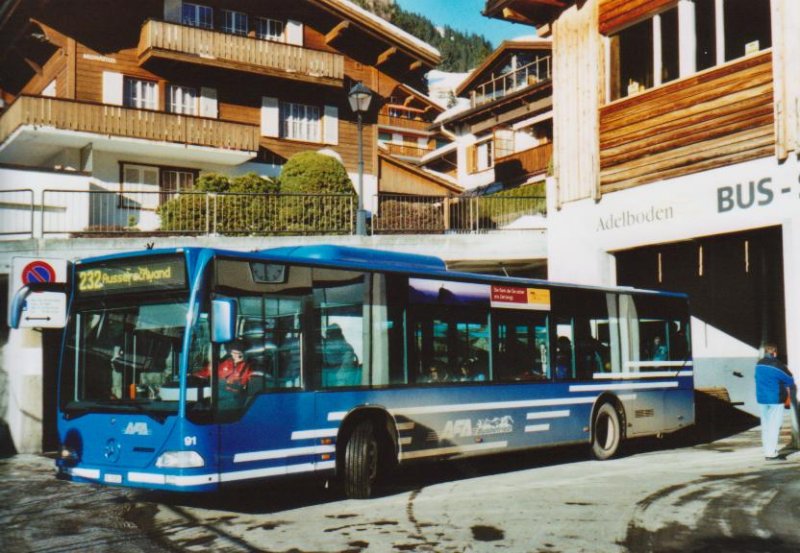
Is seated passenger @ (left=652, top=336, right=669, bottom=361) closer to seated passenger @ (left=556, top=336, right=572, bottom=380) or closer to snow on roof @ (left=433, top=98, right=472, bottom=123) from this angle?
seated passenger @ (left=556, top=336, right=572, bottom=380)

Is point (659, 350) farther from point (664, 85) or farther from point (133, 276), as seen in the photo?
point (133, 276)

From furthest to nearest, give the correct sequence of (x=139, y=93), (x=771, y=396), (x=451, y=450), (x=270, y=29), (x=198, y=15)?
(x=270, y=29) < (x=198, y=15) < (x=139, y=93) < (x=771, y=396) < (x=451, y=450)

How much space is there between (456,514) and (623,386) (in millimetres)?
6496

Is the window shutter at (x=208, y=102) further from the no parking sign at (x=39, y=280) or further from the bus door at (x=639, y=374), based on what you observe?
the bus door at (x=639, y=374)

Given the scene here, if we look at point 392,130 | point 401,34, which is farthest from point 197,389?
point 392,130

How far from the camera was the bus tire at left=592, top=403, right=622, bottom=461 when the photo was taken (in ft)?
46.8

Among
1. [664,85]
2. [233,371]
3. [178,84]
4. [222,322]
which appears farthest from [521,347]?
[178,84]

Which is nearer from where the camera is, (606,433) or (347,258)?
(347,258)

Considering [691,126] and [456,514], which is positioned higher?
[691,126]

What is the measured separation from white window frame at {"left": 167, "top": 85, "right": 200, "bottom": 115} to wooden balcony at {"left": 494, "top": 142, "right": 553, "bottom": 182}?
1541 centimetres

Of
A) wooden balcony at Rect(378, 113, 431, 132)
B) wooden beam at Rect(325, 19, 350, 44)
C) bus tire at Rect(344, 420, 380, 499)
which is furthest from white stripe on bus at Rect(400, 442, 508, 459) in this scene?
wooden balcony at Rect(378, 113, 431, 132)

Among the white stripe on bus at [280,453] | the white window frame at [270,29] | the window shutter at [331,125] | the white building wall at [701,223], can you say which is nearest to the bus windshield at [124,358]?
the white stripe on bus at [280,453]

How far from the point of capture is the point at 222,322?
8.78 meters

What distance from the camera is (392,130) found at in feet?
254
